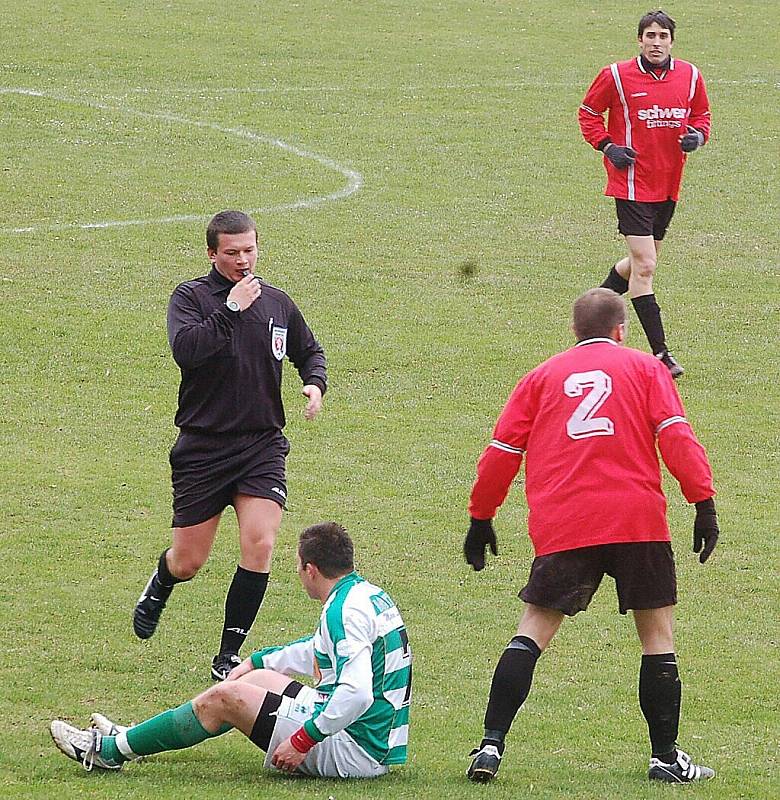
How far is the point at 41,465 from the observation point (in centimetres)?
1054

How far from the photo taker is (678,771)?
605cm

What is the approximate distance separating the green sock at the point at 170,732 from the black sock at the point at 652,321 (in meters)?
7.19

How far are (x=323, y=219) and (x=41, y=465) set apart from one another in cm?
796

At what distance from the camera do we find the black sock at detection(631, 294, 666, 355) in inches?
486

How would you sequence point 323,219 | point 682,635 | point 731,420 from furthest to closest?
point 323,219, point 731,420, point 682,635

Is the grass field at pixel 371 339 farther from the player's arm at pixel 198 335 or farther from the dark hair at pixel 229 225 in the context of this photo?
the dark hair at pixel 229 225

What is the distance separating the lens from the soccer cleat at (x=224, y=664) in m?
7.18

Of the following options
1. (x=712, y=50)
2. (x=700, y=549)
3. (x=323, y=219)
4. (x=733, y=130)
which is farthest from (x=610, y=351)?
(x=712, y=50)

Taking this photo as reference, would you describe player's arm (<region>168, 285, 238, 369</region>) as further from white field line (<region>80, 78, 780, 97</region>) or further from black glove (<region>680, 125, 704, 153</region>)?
white field line (<region>80, 78, 780, 97</region>)

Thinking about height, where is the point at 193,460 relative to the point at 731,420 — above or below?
above

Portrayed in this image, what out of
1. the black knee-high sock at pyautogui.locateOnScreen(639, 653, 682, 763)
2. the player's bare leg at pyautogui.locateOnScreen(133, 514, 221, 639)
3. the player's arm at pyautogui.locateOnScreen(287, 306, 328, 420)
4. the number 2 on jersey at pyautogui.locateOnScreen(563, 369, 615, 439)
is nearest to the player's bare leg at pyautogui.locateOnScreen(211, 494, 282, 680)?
the player's bare leg at pyautogui.locateOnScreen(133, 514, 221, 639)

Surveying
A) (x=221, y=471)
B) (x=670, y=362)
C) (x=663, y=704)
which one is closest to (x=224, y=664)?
(x=221, y=471)

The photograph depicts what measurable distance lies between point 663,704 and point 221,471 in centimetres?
237

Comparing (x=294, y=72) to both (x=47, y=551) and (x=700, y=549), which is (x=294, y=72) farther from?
(x=700, y=549)
